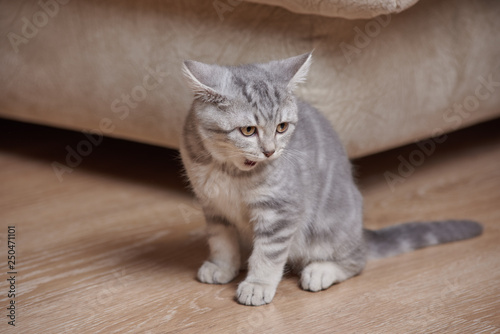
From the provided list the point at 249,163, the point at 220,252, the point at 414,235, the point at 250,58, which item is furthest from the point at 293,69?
the point at 414,235

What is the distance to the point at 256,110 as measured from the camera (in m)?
1.57

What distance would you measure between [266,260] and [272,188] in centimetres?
18

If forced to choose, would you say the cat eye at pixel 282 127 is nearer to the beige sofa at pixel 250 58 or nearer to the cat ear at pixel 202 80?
the cat ear at pixel 202 80

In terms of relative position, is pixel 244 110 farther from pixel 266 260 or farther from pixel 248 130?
pixel 266 260

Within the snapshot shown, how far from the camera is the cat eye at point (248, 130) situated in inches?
61.9

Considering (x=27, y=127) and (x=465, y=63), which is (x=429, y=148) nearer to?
(x=465, y=63)

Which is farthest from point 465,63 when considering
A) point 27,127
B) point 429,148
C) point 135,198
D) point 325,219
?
point 27,127

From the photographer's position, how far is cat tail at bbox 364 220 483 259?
1.99 metres

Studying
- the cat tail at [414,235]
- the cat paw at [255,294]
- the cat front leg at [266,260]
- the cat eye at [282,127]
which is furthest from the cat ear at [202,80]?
the cat tail at [414,235]

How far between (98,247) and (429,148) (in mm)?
1442

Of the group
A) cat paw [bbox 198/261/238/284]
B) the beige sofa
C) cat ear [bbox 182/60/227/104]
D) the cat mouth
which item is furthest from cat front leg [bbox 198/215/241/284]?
the beige sofa

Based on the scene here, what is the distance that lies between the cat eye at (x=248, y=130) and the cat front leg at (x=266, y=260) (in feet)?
0.81

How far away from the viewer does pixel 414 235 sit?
6.56 feet

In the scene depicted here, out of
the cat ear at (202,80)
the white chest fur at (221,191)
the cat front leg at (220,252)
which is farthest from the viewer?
the cat front leg at (220,252)
